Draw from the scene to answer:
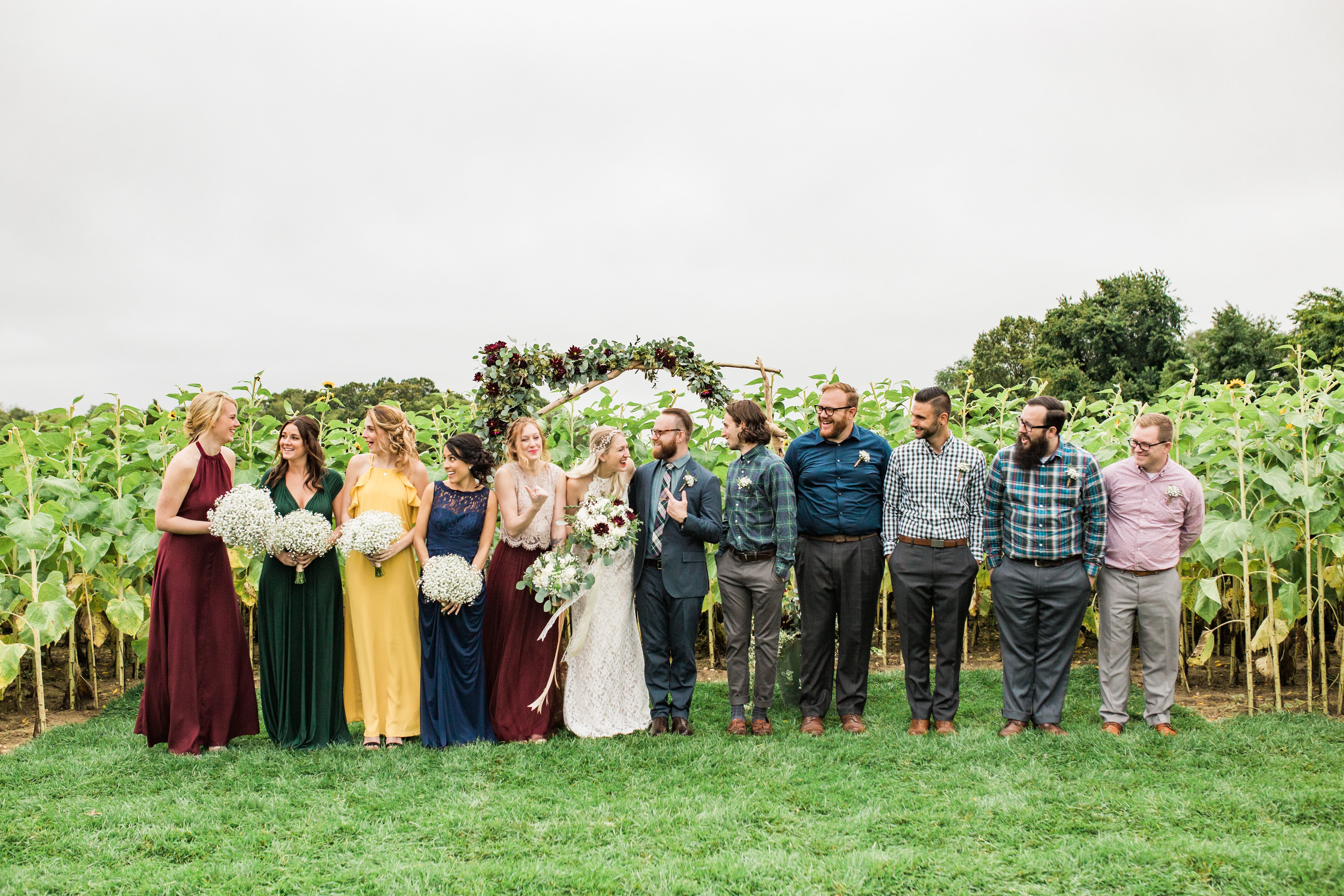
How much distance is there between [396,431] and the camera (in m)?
5.12

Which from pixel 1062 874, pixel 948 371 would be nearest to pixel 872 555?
pixel 1062 874

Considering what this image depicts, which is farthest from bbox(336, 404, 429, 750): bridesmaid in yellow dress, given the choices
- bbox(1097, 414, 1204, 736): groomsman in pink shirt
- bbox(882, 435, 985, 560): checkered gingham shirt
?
bbox(1097, 414, 1204, 736): groomsman in pink shirt

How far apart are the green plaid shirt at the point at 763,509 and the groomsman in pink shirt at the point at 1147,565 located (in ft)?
5.95

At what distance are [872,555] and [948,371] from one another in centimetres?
4347

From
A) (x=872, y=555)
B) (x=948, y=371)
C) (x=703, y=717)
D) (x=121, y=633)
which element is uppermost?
(x=948, y=371)

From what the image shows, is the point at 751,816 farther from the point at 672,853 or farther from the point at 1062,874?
the point at 1062,874

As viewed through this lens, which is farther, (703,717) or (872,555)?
(703,717)

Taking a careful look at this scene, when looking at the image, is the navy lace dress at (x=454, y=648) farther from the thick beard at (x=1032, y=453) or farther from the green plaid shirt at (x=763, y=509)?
the thick beard at (x=1032, y=453)

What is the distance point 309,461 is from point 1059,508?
4.28m

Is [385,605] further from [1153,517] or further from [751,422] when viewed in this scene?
[1153,517]

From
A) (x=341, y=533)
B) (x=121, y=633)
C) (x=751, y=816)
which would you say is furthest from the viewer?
(x=121, y=633)

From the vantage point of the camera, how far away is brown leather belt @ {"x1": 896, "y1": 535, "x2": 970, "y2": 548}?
5062mm

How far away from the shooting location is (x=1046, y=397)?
5188mm

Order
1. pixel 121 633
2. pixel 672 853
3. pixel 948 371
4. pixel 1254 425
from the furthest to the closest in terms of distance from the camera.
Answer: pixel 948 371 < pixel 121 633 < pixel 1254 425 < pixel 672 853
